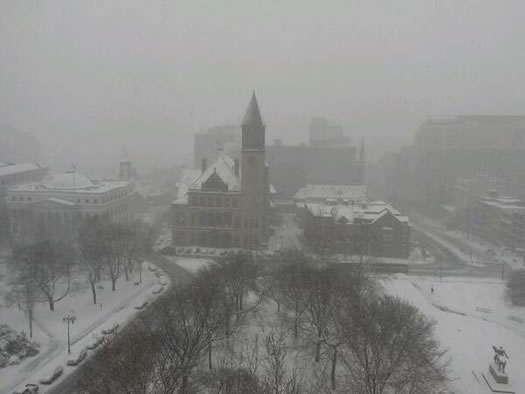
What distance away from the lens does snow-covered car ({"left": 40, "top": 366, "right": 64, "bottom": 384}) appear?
27625mm

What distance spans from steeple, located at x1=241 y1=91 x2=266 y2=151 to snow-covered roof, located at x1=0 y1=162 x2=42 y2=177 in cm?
4165

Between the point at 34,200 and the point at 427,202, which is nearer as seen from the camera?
the point at 34,200

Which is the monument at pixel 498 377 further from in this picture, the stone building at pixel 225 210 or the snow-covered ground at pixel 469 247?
the stone building at pixel 225 210

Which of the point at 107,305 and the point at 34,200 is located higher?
the point at 34,200

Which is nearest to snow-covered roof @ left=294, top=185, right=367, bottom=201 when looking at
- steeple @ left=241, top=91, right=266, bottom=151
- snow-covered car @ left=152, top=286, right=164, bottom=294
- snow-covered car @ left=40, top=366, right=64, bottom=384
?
steeple @ left=241, top=91, right=266, bottom=151

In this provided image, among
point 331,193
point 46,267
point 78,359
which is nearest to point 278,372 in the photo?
point 78,359

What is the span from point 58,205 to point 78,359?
128ft

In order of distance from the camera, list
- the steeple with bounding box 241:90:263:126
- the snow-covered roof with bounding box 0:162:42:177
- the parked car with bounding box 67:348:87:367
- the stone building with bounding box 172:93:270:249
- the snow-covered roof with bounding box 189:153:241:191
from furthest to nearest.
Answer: the snow-covered roof with bounding box 0:162:42:177
the snow-covered roof with bounding box 189:153:241:191
the stone building with bounding box 172:93:270:249
the steeple with bounding box 241:90:263:126
the parked car with bounding box 67:348:87:367

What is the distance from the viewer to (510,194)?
317ft

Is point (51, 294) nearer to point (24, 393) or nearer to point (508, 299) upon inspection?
point (24, 393)

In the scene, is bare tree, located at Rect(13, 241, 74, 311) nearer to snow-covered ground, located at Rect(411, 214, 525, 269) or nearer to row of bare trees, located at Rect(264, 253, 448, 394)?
row of bare trees, located at Rect(264, 253, 448, 394)

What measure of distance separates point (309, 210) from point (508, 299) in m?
29.1

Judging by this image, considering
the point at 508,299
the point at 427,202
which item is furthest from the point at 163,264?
the point at 427,202

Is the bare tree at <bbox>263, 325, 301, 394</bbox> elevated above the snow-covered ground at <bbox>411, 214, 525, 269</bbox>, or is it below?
above
